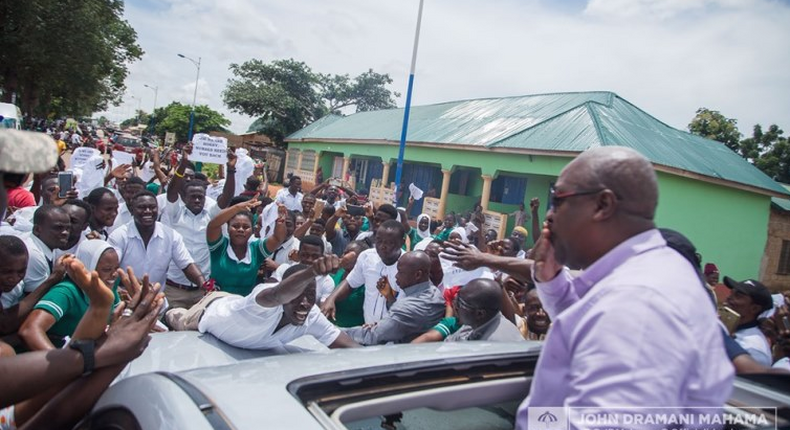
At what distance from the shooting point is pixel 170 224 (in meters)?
5.04

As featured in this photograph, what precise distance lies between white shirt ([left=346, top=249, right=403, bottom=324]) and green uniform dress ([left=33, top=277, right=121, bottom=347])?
1.93 m

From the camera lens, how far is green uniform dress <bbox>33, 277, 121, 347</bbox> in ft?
8.66

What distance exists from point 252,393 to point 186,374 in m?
0.29

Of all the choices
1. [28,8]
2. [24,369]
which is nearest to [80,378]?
[24,369]

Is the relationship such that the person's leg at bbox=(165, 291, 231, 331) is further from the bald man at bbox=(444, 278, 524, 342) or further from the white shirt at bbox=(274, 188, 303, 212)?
the white shirt at bbox=(274, 188, 303, 212)

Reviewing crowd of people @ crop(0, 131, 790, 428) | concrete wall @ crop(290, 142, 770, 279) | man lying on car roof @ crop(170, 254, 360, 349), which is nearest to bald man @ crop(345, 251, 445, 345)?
crowd of people @ crop(0, 131, 790, 428)

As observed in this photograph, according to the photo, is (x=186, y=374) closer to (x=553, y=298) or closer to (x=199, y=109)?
(x=553, y=298)

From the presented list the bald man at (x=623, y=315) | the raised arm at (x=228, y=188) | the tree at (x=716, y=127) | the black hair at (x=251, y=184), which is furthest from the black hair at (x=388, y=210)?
the tree at (x=716, y=127)

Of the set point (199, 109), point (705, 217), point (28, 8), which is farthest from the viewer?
point (199, 109)

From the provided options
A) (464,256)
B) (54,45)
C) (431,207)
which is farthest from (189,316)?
(54,45)

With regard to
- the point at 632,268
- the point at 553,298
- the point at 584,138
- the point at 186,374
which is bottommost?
the point at 186,374

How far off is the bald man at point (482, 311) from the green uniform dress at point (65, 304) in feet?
6.60

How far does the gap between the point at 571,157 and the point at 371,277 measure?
968 cm

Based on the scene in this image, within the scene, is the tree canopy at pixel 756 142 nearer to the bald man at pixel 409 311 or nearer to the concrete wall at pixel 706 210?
the concrete wall at pixel 706 210
